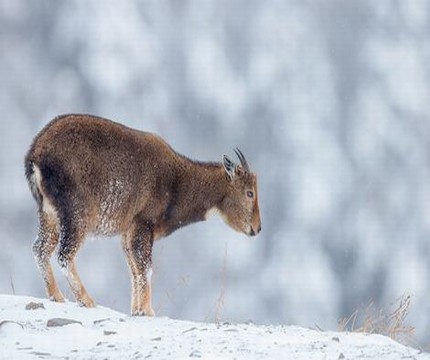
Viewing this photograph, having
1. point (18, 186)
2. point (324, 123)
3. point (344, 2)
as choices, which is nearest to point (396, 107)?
point (324, 123)

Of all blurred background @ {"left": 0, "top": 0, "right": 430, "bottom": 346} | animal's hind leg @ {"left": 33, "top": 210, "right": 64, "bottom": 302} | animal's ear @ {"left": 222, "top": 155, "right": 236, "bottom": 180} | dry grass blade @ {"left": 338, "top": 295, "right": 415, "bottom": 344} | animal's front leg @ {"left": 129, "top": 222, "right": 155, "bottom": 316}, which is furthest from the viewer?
blurred background @ {"left": 0, "top": 0, "right": 430, "bottom": 346}

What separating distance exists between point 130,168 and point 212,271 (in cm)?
4854

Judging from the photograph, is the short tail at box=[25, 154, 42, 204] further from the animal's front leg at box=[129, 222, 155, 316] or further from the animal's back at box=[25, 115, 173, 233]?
the animal's front leg at box=[129, 222, 155, 316]

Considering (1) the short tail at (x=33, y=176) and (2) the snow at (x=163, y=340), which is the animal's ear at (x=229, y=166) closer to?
(1) the short tail at (x=33, y=176)

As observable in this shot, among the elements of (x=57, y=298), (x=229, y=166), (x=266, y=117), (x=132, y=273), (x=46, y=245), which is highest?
(x=266, y=117)

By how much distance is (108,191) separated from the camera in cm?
1311

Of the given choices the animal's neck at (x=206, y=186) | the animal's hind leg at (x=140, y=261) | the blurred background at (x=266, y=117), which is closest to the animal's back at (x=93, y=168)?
the animal's hind leg at (x=140, y=261)

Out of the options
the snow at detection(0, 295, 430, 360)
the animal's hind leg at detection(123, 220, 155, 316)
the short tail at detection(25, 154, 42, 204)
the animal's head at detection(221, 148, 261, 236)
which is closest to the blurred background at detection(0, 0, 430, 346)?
the animal's head at detection(221, 148, 261, 236)

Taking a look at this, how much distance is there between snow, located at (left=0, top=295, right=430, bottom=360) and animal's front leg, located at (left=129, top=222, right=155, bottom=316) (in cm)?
169

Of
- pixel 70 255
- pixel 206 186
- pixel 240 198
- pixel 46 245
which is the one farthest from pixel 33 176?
pixel 240 198

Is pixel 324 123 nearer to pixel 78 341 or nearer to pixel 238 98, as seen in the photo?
pixel 238 98

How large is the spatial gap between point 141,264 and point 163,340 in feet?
10.3

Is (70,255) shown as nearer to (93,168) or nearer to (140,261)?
(140,261)

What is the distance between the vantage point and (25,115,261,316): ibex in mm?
12648
